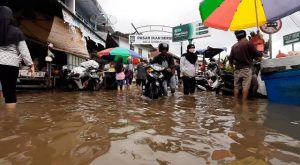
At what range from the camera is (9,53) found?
15.3 ft

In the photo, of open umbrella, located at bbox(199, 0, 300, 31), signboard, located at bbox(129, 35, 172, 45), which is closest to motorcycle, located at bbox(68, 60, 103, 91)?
open umbrella, located at bbox(199, 0, 300, 31)

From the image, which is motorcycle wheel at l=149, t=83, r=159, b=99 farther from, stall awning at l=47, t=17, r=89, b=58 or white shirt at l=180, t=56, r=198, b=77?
stall awning at l=47, t=17, r=89, b=58

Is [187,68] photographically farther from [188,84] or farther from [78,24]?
[78,24]

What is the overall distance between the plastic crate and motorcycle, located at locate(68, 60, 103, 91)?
7.91 meters

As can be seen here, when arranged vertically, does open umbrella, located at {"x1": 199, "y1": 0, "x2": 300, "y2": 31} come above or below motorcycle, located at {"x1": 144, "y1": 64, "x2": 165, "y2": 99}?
above

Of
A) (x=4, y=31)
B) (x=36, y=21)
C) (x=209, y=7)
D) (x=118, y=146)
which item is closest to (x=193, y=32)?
(x=36, y=21)

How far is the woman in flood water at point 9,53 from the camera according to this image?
4625mm

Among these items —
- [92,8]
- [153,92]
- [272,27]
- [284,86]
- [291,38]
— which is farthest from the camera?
[92,8]

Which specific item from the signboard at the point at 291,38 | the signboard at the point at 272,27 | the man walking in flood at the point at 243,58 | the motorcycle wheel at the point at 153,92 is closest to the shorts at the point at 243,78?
the man walking in flood at the point at 243,58

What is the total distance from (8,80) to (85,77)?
822cm

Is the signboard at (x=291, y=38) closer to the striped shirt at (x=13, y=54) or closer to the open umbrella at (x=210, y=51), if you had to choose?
the open umbrella at (x=210, y=51)

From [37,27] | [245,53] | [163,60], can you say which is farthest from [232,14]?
[37,27]

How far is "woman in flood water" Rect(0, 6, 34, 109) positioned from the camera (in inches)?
182

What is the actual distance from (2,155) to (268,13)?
19.1 feet
